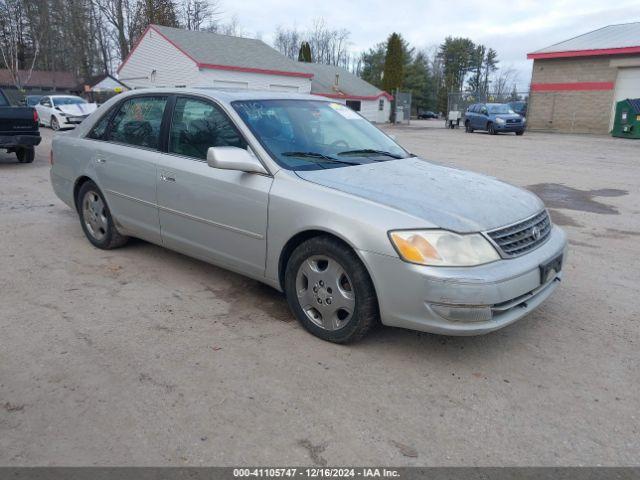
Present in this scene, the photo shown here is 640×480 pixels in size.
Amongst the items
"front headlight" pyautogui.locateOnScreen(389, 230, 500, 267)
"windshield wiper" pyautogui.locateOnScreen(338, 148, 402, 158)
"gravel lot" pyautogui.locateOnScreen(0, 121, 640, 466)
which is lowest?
"gravel lot" pyautogui.locateOnScreen(0, 121, 640, 466)

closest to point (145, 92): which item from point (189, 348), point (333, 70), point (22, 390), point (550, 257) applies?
point (189, 348)

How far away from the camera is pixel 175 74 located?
107ft

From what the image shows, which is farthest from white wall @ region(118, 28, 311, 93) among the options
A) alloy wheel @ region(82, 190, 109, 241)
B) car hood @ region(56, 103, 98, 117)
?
alloy wheel @ region(82, 190, 109, 241)

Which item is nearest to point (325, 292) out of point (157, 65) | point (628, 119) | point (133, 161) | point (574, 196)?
point (133, 161)

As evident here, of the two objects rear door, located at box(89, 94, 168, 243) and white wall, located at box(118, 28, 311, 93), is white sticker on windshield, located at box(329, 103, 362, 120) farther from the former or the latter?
white wall, located at box(118, 28, 311, 93)

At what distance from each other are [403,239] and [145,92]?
309 centimetres

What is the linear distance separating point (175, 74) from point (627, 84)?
2593 centimetres

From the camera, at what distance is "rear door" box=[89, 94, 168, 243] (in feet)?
15.1

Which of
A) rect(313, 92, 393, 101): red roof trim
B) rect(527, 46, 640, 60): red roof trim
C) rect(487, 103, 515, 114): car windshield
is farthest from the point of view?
rect(313, 92, 393, 101): red roof trim

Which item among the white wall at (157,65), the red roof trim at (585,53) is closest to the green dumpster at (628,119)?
the red roof trim at (585,53)

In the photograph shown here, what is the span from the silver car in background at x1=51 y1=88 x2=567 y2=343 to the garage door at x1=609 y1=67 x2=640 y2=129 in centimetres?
2886

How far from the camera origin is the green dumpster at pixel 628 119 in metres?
24.3

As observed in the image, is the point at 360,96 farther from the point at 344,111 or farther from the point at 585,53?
the point at 344,111

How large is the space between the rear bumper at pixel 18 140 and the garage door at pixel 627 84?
28.0m
